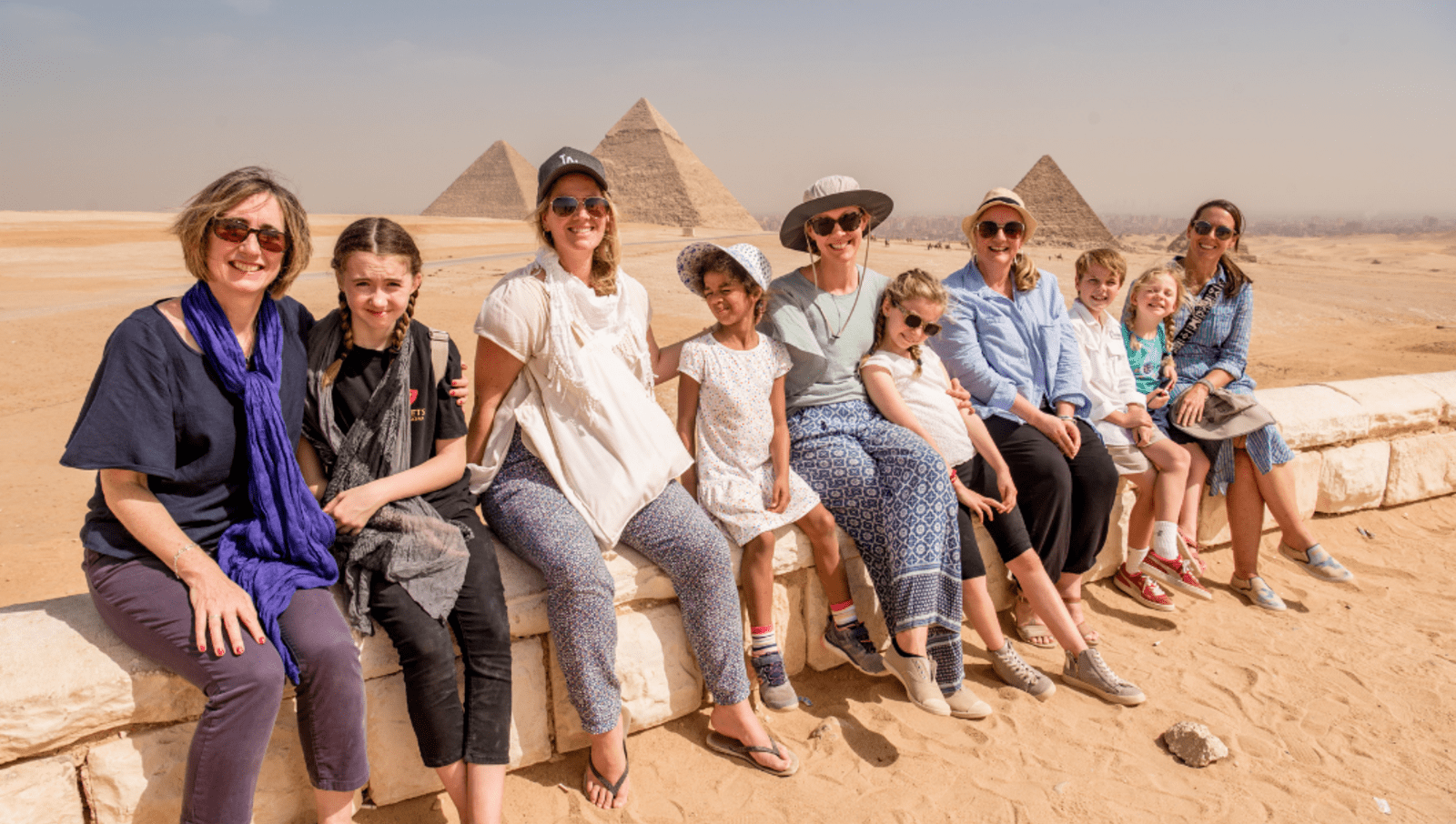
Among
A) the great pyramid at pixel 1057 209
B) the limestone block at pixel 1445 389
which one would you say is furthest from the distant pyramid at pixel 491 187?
the limestone block at pixel 1445 389

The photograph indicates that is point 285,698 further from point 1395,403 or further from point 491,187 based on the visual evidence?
point 491,187

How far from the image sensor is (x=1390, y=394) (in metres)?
4.76

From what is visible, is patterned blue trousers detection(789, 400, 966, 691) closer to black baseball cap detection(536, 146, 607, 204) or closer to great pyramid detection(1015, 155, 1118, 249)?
black baseball cap detection(536, 146, 607, 204)

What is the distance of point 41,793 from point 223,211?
140 cm

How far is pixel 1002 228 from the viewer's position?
357 centimetres

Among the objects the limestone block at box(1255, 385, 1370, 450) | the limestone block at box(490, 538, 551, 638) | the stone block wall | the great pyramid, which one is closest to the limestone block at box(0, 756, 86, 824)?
the stone block wall

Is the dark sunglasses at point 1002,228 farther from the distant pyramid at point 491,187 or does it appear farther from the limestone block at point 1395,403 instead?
the distant pyramid at point 491,187

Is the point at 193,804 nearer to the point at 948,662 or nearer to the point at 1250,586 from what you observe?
the point at 948,662

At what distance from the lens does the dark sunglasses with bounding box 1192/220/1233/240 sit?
13.4 feet

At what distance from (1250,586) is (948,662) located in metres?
1.87

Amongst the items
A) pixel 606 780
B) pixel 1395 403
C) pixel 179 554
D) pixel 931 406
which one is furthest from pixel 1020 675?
pixel 1395 403

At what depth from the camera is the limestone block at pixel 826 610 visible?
119 inches

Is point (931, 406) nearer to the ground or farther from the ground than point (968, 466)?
farther from the ground

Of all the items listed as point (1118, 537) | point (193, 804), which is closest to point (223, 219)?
point (193, 804)
